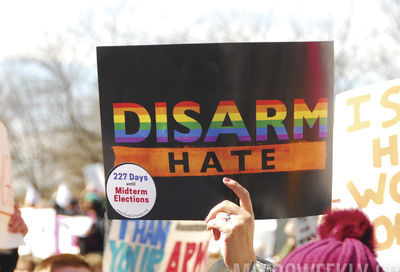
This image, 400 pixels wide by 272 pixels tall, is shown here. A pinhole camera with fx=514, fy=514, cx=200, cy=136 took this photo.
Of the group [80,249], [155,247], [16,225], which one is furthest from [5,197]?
[80,249]

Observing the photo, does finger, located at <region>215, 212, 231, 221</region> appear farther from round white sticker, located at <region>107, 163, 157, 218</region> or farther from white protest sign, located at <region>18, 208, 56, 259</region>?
white protest sign, located at <region>18, 208, 56, 259</region>

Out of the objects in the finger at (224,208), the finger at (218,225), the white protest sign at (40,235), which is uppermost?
the finger at (224,208)

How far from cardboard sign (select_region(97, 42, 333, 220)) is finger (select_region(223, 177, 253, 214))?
0.17 feet

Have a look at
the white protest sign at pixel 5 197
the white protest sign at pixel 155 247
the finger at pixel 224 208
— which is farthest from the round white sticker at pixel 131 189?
the white protest sign at pixel 155 247

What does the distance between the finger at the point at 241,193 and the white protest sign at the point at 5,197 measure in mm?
1033

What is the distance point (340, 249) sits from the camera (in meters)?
1.37

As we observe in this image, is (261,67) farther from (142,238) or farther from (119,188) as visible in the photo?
(142,238)

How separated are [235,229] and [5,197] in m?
1.15

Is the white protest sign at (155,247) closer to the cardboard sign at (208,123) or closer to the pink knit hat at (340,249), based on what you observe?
the cardboard sign at (208,123)

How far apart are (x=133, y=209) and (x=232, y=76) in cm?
65

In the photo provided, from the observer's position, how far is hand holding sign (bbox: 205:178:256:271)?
1774mm

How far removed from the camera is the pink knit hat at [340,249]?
1335 mm

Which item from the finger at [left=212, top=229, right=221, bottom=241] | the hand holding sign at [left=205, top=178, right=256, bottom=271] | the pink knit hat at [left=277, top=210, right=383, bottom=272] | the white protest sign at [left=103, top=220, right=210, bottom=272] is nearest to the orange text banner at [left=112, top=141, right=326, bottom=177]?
the hand holding sign at [left=205, top=178, right=256, bottom=271]

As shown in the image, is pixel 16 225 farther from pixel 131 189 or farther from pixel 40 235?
pixel 40 235
